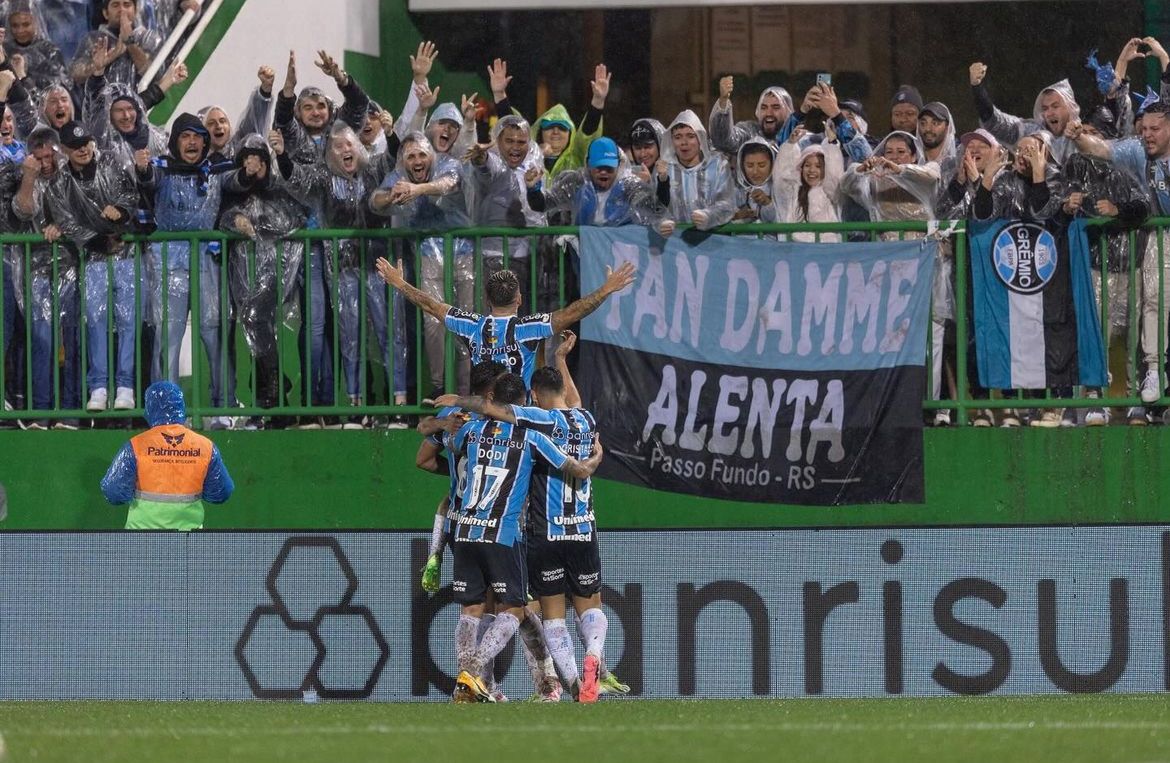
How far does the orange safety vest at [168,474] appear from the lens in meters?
12.3

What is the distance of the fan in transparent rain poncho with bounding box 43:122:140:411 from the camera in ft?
43.8

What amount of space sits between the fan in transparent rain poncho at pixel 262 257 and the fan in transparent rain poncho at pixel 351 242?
211 millimetres

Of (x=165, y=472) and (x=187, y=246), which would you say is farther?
(x=187, y=246)

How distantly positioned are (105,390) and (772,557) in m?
4.52

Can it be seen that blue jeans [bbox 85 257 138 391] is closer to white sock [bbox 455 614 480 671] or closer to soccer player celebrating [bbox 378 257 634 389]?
soccer player celebrating [bbox 378 257 634 389]

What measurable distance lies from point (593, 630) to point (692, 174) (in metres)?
3.67

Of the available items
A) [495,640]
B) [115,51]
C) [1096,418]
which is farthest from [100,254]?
[1096,418]

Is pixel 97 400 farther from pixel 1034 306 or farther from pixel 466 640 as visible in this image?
pixel 1034 306

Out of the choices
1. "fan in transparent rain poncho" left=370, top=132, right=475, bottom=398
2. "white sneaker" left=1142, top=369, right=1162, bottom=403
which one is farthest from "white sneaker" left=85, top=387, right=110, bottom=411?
"white sneaker" left=1142, top=369, right=1162, bottom=403

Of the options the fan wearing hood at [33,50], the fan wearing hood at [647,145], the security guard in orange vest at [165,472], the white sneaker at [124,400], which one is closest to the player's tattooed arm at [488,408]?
the security guard in orange vest at [165,472]

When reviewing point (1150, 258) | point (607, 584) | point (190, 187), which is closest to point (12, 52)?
point (190, 187)

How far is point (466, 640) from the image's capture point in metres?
11.1

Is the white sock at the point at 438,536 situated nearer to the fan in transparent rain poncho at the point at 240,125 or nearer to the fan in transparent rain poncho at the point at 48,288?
the fan in transparent rain poncho at the point at 48,288

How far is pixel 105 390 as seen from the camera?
13.4 m
